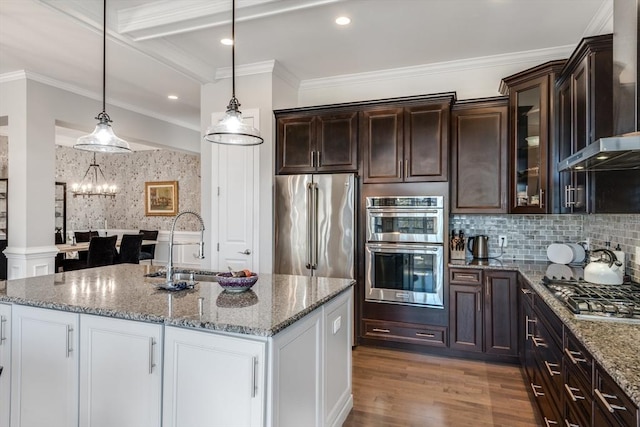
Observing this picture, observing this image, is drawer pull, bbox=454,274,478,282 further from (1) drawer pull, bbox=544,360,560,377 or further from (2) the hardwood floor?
(1) drawer pull, bbox=544,360,560,377

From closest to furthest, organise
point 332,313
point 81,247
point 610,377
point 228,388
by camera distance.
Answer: point 610,377 < point 228,388 < point 332,313 < point 81,247

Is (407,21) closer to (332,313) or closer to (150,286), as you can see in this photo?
(332,313)

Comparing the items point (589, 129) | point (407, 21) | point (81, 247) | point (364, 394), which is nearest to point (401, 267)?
point (364, 394)

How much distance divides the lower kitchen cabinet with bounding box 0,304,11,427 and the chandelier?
6723 millimetres

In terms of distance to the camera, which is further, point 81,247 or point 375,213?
point 81,247

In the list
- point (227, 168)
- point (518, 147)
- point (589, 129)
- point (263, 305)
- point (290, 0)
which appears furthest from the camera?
point (227, 168)

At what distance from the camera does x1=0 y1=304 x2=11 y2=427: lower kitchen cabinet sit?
2146 millimetres

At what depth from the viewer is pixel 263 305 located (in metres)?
1.94

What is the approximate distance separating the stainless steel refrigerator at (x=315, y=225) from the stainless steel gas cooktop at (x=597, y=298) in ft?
5.80

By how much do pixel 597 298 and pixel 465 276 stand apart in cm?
155

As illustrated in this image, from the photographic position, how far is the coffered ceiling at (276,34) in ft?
9.55

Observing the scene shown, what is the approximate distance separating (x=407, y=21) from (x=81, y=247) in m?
5.49

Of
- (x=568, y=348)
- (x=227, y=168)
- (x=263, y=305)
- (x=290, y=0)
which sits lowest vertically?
(x=568, y=348)

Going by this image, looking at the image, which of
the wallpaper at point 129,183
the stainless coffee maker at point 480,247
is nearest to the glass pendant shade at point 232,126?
the stainless coffee maker at point 480,247
